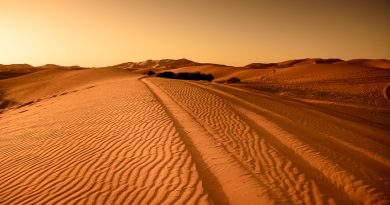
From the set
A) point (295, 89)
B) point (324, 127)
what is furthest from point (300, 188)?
point (295, 89)

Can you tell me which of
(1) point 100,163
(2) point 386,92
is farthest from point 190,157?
(2) point 386,92

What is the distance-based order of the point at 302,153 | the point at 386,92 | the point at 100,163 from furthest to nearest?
the point at 386,92 < the point at 302,153 < the point at 100,163

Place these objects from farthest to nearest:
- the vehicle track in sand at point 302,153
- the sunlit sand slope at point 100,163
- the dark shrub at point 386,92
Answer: the dark shrub at point 386,92 → the vehicle track in sand at point 302,153 → the sunlit sand slope at point 100,163

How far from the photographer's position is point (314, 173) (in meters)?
5.76

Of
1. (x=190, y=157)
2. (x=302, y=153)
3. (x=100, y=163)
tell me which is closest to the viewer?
(x=100, y=163)

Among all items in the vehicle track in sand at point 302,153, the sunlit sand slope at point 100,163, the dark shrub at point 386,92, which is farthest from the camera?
the dark shrub at point 386,92

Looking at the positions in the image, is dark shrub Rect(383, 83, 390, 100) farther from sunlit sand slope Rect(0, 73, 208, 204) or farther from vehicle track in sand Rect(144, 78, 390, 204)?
sunlit sand slope Rect(0, 73, 208, 204)

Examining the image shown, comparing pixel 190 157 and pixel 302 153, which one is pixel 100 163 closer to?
pixel 190 157

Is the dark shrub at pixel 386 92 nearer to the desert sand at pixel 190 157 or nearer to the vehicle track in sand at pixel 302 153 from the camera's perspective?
the desert sand at pixel 190 157

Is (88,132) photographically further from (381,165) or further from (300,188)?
(381,165)

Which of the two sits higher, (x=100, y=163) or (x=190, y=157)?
(x=190, y=157)

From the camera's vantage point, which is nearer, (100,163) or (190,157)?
(100,163)

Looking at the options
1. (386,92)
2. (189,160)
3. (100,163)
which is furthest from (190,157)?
(386,92)

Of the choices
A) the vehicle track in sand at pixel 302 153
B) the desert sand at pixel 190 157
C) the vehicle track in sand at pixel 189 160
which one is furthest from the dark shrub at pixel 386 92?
the vehicle track in sand at pixel 189 160
